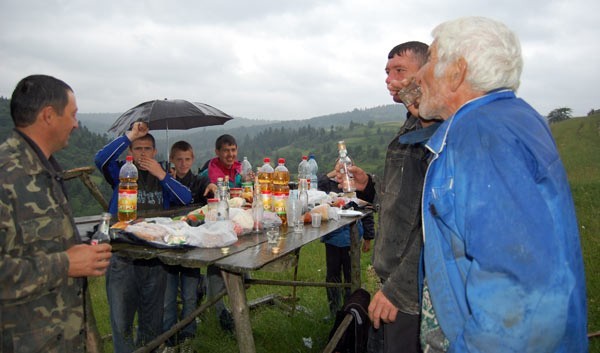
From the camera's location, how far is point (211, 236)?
2.75 m

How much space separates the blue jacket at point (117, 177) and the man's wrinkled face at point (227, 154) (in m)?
1.34

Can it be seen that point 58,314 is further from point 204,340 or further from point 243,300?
point 204,340

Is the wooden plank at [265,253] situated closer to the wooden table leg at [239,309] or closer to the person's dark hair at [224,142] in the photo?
the wooden table leg at [239,309]

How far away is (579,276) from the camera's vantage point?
1.47 metres

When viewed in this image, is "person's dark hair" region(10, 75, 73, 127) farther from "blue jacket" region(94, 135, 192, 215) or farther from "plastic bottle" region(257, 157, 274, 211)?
"plastic bottle" region(257, 157, 274, 211)

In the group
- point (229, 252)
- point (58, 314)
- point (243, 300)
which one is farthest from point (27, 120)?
point (243, 300)

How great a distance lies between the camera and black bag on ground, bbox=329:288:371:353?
3.36 meters

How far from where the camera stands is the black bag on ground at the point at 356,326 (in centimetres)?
336

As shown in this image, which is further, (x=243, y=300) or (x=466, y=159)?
(x=243, y=300)

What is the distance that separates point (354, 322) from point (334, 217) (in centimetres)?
109

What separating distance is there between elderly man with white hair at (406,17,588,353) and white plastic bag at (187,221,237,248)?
60.8 inches

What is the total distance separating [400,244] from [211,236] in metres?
→ 1.31

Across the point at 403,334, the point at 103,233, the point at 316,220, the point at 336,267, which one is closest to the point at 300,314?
the point at 336,267

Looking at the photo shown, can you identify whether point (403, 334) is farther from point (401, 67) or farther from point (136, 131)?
point (136, 131)
